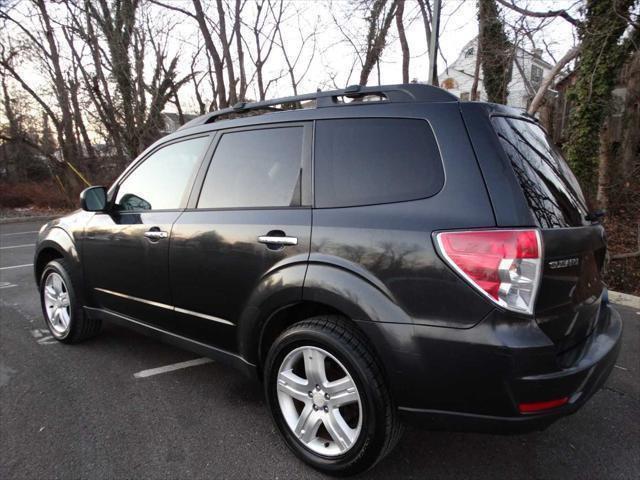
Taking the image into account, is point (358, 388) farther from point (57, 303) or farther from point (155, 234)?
point (57, 303)

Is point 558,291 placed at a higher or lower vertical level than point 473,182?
lower

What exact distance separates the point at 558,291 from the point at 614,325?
2.52 feet

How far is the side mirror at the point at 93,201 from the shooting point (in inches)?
125

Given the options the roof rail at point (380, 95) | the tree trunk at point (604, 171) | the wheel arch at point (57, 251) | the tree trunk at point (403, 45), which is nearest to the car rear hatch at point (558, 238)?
the roof rail at point (380, 95)

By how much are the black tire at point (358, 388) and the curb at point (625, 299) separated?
4.22 metres

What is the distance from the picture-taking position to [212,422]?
254cm

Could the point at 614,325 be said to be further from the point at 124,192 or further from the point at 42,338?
the point at 42,338

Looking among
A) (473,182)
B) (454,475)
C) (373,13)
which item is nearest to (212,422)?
(454,475)

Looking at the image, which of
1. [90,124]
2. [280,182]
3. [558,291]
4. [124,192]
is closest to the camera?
[558,291]

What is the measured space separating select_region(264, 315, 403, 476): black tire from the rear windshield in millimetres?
934

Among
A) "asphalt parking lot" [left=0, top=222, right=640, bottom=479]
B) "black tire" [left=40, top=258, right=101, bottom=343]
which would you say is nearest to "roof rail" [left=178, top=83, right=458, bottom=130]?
"asphalt parking lot" [left=0, top=222, right=640, bottom=479]

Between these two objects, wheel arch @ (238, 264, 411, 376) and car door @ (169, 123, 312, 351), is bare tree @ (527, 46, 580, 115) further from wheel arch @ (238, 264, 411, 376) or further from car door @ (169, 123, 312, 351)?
wheel arch @ (238, 264, 411, 376)

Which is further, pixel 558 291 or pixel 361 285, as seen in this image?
pixel 361 285

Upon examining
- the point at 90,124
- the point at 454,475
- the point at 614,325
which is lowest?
the point at 454,475
